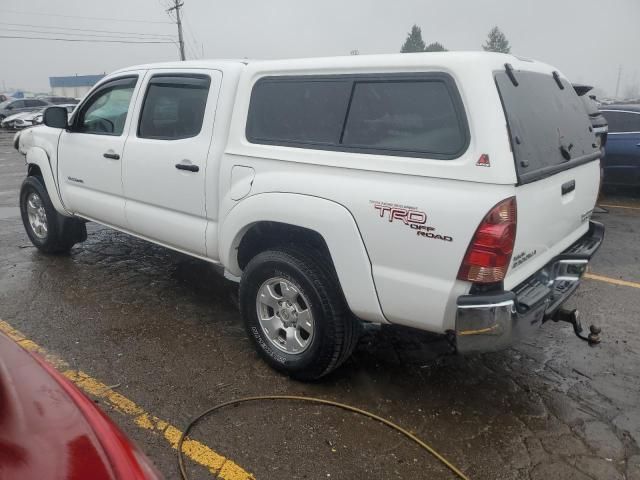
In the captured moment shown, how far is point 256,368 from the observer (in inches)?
137

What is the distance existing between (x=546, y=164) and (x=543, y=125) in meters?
0.27

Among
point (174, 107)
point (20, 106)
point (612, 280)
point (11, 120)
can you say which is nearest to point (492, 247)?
point (174, 107)

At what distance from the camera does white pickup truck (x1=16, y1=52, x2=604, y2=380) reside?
8.17 ft

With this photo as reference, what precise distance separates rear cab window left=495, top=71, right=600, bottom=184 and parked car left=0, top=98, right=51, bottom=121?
28855 millimetres

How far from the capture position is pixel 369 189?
273 centimetres

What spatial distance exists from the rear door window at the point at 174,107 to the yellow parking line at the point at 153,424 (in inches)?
69.2

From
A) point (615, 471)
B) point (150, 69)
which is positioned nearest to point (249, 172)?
point (150, 69)

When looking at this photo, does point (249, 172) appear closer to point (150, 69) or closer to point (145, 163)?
point (145, 163)

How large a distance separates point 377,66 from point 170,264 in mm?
3495

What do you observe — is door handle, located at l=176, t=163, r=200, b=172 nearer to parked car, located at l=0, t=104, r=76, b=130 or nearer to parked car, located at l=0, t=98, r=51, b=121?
parked car, located at l=0, t=104, r=76, b=130

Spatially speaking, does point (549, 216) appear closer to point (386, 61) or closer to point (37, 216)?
point (386, 61)

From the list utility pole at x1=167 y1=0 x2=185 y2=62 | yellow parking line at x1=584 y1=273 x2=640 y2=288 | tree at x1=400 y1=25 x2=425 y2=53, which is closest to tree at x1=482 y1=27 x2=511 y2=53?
tree at x1=400 y1=25 x2=425 y2=53

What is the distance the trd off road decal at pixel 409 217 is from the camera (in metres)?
2.54

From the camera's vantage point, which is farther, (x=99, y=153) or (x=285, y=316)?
(x=99, y=153)
